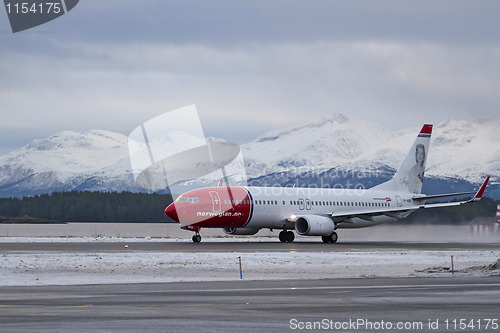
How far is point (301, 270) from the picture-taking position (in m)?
40.8

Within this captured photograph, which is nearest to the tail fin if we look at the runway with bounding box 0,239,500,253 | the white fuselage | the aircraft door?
the white fuselage

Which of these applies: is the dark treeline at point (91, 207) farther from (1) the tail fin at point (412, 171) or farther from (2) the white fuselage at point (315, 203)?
(2) the white fuselage at point (315, 203)

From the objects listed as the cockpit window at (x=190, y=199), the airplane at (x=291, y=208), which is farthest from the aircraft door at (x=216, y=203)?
the cockpit window at (x=190, y=199)

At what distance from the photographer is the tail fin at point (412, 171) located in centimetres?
8388

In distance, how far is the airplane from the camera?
214ft

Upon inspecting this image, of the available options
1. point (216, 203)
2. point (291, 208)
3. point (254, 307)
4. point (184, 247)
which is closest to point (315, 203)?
point (291, 208)

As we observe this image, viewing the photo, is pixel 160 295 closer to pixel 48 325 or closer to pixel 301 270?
pixel 48 325

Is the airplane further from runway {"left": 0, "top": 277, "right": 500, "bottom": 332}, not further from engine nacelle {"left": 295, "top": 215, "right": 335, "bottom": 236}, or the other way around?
runway {"left": 0, "top": 277, "right": 500, "bottom": 332}

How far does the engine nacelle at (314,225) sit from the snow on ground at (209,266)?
54.2 feet

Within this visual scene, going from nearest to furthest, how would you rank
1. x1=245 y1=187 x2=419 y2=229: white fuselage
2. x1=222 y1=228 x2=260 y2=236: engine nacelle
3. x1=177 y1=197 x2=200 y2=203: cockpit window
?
x1=177 y1=197 x2=200 y2=203: cockpit window
x1=245 y1=187 x2=419 y2=229: white fuselage
x1=222 y1=228 x2=260 y2=236: engine nacelle

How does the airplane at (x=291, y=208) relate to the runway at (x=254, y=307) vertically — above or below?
above

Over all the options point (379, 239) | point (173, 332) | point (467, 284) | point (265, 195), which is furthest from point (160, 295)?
point (379, 239)

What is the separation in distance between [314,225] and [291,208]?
398cm

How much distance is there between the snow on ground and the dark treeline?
86.8m
